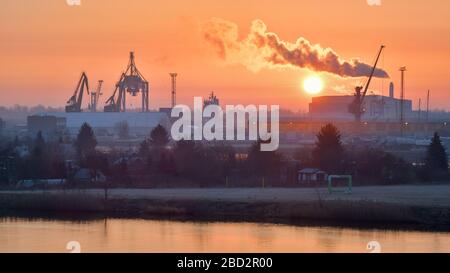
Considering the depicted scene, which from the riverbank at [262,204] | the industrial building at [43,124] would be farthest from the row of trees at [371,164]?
the industrial building at [43,124]

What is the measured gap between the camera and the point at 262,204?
2559cm

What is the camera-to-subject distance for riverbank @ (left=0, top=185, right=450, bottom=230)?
24.0m

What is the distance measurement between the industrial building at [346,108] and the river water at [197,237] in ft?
240

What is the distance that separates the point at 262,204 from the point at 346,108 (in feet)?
249

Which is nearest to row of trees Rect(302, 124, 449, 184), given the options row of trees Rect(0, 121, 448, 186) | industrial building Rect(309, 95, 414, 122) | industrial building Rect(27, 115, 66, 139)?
row of trees Rect(0, 121, 448, 186)

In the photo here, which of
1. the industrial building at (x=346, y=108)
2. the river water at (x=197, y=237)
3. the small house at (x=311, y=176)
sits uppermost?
the industrial building at (x=346, y=108)

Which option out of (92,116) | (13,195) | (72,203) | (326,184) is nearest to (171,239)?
(72,203)

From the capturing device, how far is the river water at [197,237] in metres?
19.0

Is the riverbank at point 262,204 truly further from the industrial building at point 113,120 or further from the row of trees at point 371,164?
the industrial building at point 113,120

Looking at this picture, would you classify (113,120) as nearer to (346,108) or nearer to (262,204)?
(346,108)

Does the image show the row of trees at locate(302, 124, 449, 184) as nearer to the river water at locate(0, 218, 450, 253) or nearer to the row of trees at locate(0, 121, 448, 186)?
the row of trees at locate(0, 121, 448, 186)

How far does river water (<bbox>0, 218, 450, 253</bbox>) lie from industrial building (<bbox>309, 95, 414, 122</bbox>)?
73.3 m

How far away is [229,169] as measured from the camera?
113 ft

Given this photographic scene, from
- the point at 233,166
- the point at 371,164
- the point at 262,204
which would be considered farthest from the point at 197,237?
the point at 371,164
